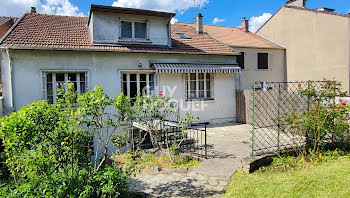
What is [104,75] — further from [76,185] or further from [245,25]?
[245,25]

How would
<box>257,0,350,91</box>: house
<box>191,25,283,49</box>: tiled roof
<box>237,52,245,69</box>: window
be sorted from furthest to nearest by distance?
<box>191,25,283,49</box>: tiled roof < <box>237,52,245,69</box>: window < <box>257,0,350,91</box>: house

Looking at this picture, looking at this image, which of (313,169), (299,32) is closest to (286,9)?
(299,32)

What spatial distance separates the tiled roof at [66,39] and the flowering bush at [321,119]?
10.1 meters

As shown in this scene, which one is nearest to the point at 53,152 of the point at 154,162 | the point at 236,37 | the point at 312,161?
A: the point at 154,162

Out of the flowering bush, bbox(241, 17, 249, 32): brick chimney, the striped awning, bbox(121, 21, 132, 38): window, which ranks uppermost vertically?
bbox(241, 17, 249, 32): brick chimney

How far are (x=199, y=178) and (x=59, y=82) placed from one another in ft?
37.2

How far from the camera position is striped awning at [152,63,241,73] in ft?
52.2

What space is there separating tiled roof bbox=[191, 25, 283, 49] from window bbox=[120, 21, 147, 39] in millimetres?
10653

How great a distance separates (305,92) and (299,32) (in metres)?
20.2

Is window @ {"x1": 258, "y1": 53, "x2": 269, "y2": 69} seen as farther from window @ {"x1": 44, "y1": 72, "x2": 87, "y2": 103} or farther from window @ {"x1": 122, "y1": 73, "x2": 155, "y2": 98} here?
window @ {"x1": 44, "y1": 72, "x2": 87, "y2": 103}

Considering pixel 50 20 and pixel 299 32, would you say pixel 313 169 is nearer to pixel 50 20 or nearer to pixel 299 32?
pixel 50 20

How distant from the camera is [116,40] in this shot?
1609cm

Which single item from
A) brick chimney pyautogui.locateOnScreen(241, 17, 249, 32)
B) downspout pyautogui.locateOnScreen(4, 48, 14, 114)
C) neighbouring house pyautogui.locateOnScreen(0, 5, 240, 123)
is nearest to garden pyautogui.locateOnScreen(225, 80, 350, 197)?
neighbouring house pyautogui.locateOnScreen(0, 5, 240, 123)

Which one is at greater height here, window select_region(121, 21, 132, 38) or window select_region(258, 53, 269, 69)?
window select_region(121, 21, 132, 38)
